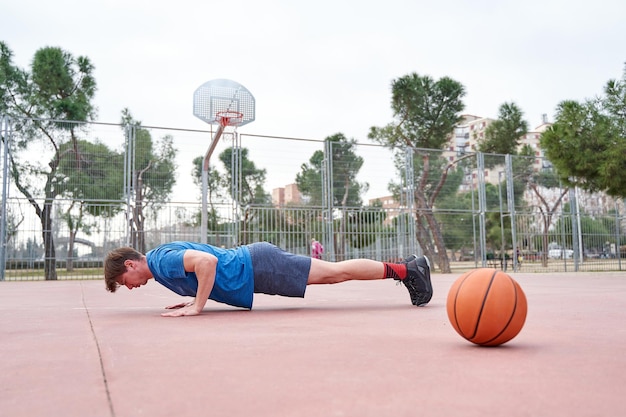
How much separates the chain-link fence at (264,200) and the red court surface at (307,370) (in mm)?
11577

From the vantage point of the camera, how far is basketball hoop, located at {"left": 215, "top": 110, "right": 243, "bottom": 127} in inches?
494

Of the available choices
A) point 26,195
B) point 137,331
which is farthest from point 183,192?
point 137,331

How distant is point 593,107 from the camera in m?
16.7

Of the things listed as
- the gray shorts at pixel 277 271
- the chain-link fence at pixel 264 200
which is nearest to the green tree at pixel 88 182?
the chain-link fence at pixel 264 200

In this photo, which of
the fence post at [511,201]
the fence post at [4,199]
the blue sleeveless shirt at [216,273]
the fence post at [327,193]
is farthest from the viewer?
the fence post at [511,201]

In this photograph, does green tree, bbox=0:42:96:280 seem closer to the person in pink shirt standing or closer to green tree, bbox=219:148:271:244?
green tree, bbox=219:148:271:244

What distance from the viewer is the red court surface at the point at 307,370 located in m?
1.57

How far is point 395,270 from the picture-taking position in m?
4.59

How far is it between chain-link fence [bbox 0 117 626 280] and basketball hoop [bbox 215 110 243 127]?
6.88ft

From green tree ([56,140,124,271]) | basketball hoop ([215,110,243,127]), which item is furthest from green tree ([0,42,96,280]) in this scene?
basketball hoop ([215,110,243,127])

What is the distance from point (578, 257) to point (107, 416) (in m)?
20.9

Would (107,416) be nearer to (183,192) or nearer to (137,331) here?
(137,331)

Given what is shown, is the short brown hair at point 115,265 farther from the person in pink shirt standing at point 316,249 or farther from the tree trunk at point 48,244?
the person in pink shirt standing at point 316,249

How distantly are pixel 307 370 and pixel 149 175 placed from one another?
1369 centimetres
